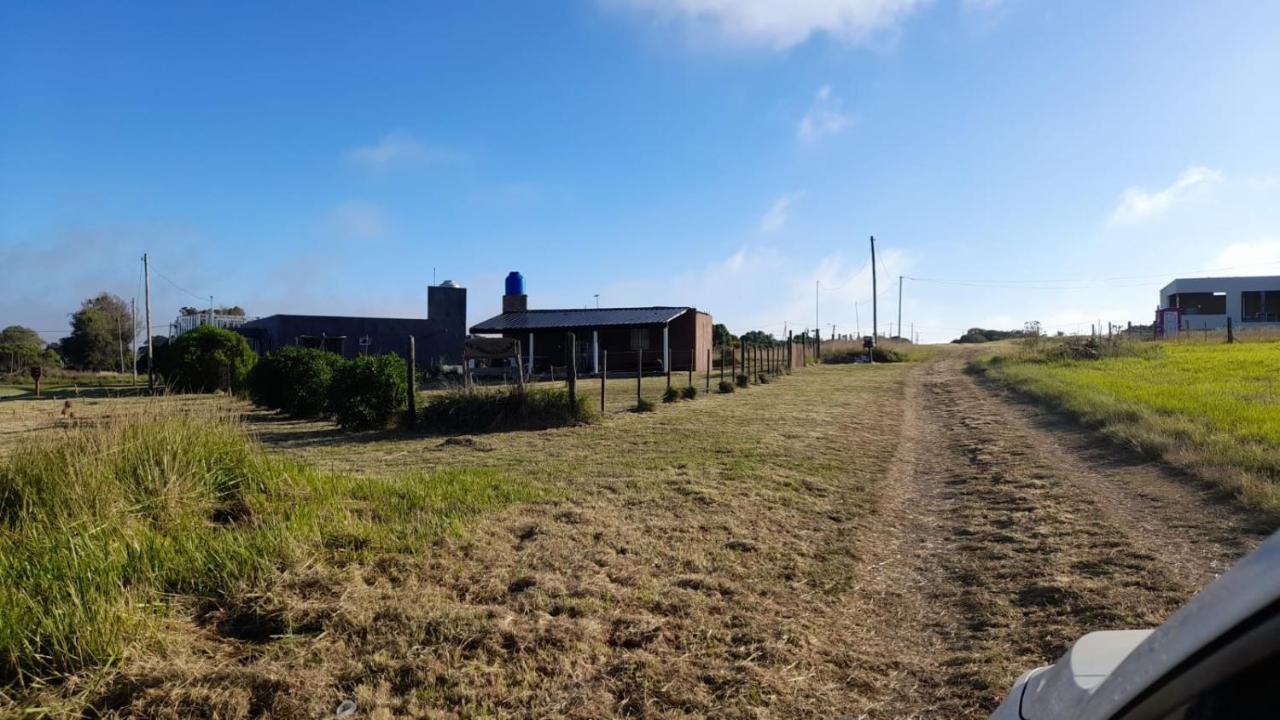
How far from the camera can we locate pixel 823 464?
9.55 metres

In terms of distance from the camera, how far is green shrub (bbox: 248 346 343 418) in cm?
1636

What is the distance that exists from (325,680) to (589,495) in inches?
152

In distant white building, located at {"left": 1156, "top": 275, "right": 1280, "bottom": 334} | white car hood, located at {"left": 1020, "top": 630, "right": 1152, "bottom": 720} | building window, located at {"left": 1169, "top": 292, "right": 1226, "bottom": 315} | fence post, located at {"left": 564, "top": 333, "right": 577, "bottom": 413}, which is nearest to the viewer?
white car hood, located at {"left": 1020, "top": 630, "right": 1152, "bottom": 720}

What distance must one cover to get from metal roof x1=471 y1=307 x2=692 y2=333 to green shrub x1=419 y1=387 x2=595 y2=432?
20845 millimetres

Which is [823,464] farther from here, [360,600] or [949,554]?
[360,600]

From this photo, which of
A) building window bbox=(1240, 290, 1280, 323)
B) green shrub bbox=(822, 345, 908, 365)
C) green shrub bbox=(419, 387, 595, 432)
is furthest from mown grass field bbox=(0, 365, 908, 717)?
building window bbox=(1240, 290, 1280, 323)

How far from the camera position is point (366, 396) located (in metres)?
13.5

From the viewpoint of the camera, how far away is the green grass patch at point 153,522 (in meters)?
3.53

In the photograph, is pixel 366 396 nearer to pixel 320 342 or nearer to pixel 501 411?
pixel 501 411

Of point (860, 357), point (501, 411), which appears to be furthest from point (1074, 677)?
point (860, 357)

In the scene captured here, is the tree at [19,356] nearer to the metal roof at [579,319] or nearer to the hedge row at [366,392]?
the metal roof at [579,319]

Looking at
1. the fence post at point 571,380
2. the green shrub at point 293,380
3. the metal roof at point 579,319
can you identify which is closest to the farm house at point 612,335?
the metal roof at point 579,319

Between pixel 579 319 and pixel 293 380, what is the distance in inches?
812

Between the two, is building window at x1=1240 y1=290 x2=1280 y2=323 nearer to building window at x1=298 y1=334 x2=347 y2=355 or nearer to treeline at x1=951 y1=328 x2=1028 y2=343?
treeline at x1=951 y1=328 x2=1028 y2=343
